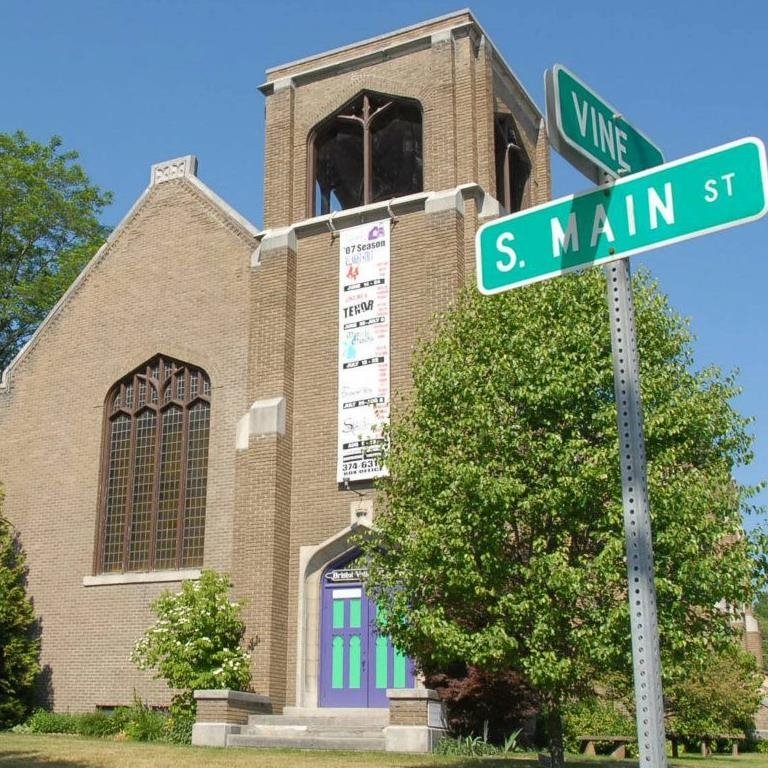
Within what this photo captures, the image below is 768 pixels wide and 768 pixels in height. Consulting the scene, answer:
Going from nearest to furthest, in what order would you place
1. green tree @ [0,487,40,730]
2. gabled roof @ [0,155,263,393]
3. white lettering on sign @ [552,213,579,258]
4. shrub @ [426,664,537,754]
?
white lettering on sign @ [552,213,579,258] < shrub @ [426,664,537,754] < green tree @ [0,487,40,730] < gabled roof @ [0,155,263,393]

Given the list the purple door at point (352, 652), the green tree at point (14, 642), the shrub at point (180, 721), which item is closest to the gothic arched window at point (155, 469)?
the green tree at point (14, 642)

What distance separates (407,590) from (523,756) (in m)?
4.61

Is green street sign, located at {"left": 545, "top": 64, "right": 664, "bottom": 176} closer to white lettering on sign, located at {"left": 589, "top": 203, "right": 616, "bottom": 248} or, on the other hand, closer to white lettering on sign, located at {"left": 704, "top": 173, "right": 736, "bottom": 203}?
white lettering on sign, located at {"left": 589, "top": 203, "right": 616, "bottom": 248}

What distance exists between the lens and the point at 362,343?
73.2ft

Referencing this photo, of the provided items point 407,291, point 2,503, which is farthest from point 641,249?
point 2,503

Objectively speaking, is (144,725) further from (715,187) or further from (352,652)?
(715,187)

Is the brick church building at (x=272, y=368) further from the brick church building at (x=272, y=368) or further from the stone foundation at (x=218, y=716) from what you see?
the stone foundation at (x=218, y=716)

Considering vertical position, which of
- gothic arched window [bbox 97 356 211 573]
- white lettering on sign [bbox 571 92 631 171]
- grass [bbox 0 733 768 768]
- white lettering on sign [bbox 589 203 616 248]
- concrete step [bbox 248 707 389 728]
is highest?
gothic arched window [bbox 97 356 211 573]

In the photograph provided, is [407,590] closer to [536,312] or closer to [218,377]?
[536,312]

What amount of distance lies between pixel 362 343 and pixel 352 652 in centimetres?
637

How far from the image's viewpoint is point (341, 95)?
979 inches

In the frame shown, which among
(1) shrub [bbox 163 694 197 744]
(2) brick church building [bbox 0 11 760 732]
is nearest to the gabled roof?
(2) brick church building [bbox 0 11 760 732]

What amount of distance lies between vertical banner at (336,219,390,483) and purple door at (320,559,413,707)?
230 centimetres

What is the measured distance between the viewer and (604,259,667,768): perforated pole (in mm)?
4266
